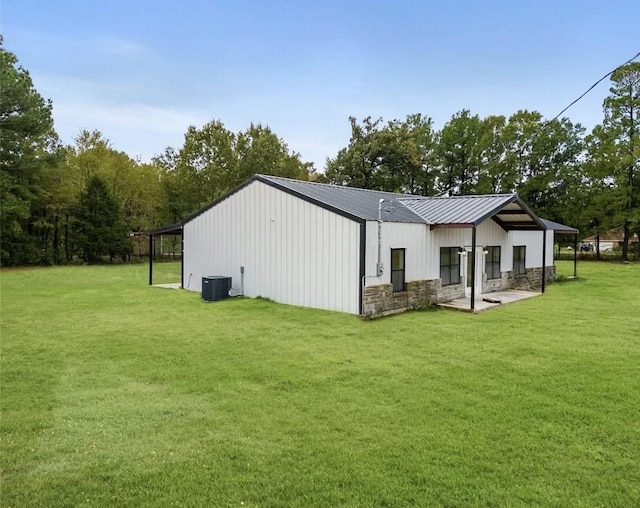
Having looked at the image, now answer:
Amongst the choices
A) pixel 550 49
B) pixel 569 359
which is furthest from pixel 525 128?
pixel 569 359

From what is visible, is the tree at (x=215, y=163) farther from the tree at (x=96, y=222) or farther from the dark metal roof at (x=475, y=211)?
the dark metal roof at (x=475, y=211)

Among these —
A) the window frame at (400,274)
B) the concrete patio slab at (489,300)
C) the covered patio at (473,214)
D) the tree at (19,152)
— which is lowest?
the concrete patio slab at (489,300)

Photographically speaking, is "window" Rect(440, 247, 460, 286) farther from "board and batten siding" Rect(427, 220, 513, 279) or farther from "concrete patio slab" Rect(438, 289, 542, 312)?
"concrete patio slab" Rect(438, 289, 542, 312)

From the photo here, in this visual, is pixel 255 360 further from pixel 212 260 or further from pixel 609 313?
pixel 609 313

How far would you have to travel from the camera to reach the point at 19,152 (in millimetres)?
23734

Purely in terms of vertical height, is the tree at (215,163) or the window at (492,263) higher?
the tree at (215,163)

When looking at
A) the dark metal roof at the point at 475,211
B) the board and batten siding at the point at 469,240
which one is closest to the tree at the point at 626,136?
the board and batten siding at the point at 469,240

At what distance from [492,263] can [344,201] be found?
6.22 m

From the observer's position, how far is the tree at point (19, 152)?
2214 centimetres

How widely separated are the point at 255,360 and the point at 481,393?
10.4ft

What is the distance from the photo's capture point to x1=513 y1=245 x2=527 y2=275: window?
1623 centimetres

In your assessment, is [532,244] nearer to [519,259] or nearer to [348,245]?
[519,259]

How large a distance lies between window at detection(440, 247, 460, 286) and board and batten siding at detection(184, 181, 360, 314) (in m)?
3.75

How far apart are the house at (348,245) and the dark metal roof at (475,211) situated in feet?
0.10
